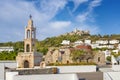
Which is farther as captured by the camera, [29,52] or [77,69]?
[29,52]

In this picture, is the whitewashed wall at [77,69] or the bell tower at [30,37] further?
the bell tower at [30,37]

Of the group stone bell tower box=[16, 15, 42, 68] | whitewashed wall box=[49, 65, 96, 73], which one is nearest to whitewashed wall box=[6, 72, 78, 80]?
whitewashed wall box=[49, 65, 96, 73]

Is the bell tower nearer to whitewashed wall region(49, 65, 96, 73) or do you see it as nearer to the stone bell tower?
the stone bell tower

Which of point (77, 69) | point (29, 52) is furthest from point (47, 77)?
point (29, 52)

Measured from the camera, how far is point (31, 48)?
3978 cm

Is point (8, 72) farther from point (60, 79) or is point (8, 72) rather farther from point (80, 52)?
point (80, 52)

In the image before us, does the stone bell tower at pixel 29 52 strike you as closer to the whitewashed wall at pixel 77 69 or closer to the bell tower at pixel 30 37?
the bell tower at pixel 30 37

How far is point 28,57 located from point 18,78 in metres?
16.9

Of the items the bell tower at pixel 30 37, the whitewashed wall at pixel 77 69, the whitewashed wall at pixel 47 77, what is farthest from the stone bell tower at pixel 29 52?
the whitewashed wall at pixel 47 77

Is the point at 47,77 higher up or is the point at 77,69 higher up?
the point at 77,69

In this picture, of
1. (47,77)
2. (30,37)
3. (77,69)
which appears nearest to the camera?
(47,77)

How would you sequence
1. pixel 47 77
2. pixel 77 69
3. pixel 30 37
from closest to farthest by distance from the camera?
pixel 47 77, pixel 77 69, pixel 30 37

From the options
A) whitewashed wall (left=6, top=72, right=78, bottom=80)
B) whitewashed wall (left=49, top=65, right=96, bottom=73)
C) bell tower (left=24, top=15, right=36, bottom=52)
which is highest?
bell tower (left=24, top=15, right=36, bottom=52)

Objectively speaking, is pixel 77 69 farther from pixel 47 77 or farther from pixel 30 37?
pixel 30 37
